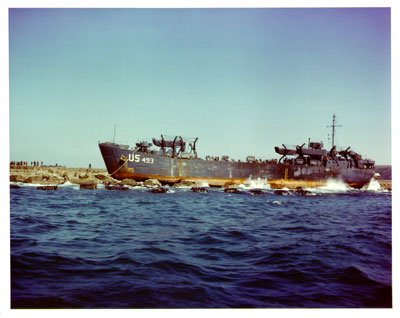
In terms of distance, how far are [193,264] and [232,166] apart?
1247 inches

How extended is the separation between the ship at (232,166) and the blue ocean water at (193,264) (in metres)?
21.6

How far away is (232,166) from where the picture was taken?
38656mm

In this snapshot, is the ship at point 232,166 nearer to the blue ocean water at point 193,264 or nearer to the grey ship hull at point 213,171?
the grey ship hull at point 213,171

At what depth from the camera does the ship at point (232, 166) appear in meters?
34.0

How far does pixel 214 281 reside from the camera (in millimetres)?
6484

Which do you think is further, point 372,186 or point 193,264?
point 372,186

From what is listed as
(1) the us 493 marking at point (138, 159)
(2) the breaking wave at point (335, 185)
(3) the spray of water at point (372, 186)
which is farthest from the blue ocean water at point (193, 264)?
(3) the spray of water at point (372, 186)

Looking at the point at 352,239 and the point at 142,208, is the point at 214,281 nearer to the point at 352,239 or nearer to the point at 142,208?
the point at 352,239

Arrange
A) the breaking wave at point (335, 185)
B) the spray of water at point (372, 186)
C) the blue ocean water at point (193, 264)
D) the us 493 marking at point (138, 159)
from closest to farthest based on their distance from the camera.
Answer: the blue ocean water at point (193, 264), the us 493 marking at point (138, 159), the breaking wave at point (335, 185), the spray of water at point (372, 186)

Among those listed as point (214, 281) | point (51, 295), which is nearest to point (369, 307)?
point (214, 281)

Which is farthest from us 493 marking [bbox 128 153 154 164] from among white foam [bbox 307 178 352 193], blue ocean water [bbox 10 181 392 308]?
white foam [bbox 307 178 352 193]

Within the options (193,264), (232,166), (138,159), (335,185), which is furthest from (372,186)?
(193,264)

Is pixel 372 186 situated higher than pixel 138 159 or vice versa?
pixel 138 159

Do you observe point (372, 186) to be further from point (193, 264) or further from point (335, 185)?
point (193, 264)
